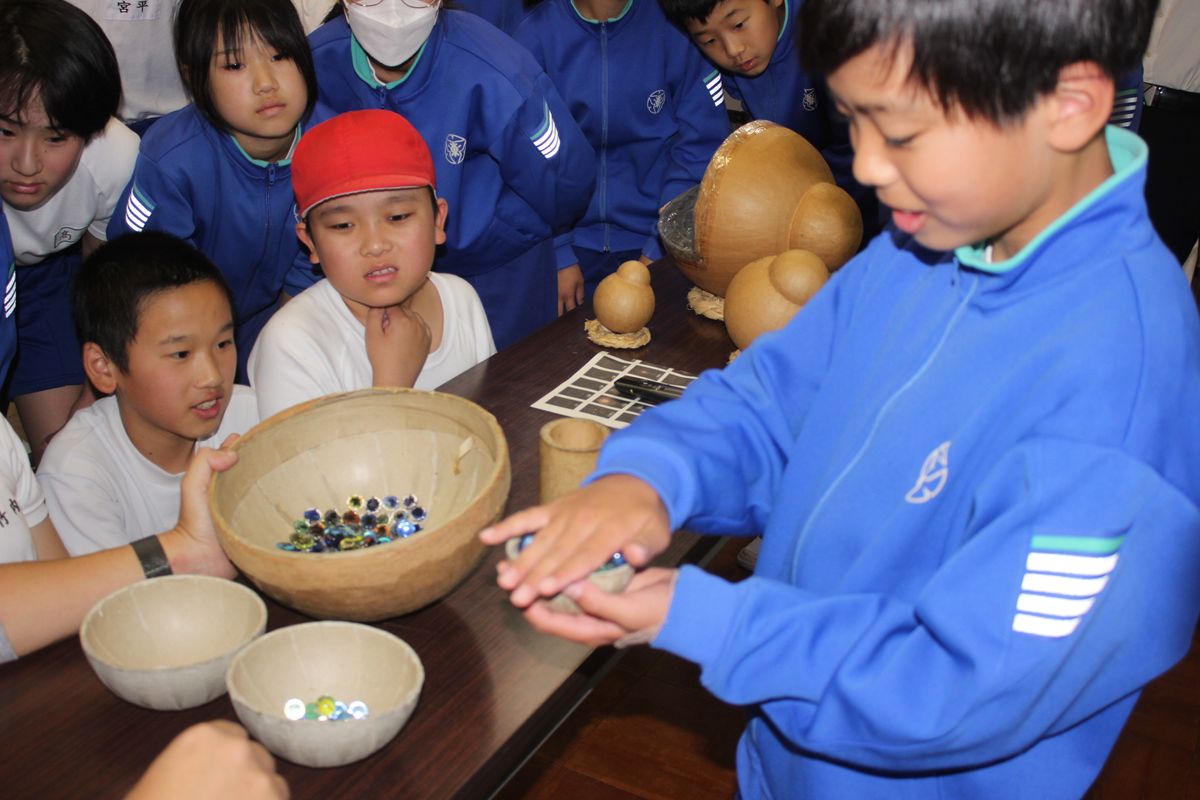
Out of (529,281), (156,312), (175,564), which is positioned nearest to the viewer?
(175,564)

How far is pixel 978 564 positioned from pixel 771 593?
15 centimetres

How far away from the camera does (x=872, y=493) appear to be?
795mm

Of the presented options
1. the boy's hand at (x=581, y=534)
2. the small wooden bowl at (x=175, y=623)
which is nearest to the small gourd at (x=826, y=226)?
the boy's hand at (x=581, y=534)

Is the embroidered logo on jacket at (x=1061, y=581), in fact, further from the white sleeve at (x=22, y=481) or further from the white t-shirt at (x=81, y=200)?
the white t-shirt at (x=81, y=200)

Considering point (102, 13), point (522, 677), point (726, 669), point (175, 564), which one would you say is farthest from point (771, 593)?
point (102, 13)

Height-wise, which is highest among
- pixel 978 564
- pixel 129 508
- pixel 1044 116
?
pixel 1044 116

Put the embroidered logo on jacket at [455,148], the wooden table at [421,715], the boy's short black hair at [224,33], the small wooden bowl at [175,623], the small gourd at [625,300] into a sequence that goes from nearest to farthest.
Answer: the wooden table at [421,715] < the small wooden bowl at [175,623] < the small gourd at [625,300] < the boy's short black hair at [224,33] < the embroidered logo on jacket at [455,148]

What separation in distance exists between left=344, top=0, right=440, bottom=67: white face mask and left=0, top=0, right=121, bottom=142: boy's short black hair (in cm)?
48

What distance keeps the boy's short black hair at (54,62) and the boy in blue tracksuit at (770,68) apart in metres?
1.19

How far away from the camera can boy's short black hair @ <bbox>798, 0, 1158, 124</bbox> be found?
625 millimetres

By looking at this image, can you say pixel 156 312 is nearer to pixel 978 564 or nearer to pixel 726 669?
pixel 726 669

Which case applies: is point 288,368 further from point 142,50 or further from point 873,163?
point 142,50

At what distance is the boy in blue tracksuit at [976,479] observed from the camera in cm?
63

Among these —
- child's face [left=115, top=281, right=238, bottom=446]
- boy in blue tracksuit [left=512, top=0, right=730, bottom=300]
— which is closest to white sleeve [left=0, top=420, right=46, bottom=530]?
child's face [left=115, top=281, right=238, bottom=446]
